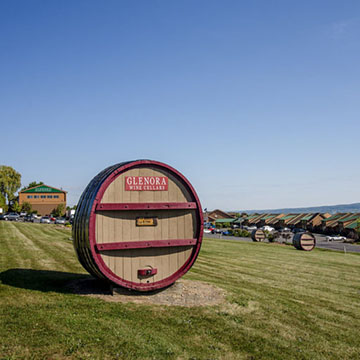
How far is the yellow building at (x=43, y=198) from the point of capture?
96250 millimetres

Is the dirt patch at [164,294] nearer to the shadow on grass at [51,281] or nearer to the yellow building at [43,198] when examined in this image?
the shadow on grass at [51,281]

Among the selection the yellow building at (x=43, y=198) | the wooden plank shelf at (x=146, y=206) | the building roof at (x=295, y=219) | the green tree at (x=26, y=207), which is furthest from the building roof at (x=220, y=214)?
the wooden plank shelf at (x=146, y=206)

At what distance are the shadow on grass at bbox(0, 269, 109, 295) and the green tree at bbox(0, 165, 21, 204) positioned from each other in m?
93.7

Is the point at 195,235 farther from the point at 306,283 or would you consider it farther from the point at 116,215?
the point at 306,283

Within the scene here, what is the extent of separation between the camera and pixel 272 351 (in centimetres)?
591

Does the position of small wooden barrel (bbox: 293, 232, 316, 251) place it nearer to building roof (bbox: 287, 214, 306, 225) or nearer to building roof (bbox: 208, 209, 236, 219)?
building roof (bbox: 287, 214, 306, 225)

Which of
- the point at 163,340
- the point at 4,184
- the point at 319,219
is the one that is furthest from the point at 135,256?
the point at 4,184

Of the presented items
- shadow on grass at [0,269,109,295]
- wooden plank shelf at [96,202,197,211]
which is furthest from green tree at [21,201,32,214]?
wooden plank shelf at [96,202,197,211]

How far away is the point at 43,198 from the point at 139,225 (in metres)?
95.0

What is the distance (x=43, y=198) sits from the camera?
318 ft

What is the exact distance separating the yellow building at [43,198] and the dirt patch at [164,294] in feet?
303

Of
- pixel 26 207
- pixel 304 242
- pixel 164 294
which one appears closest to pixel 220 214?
pixel 26 207

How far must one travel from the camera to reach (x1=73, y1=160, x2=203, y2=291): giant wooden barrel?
26.8ft

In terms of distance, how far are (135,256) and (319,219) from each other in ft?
291
